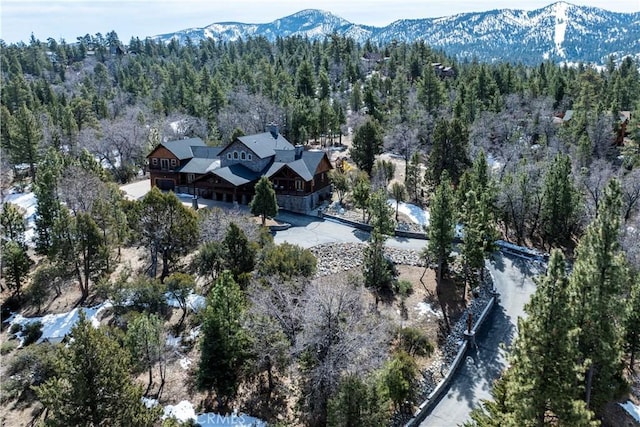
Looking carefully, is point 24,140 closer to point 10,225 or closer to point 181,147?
point 181,147

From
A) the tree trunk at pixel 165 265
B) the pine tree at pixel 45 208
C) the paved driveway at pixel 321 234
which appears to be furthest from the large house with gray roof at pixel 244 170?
the pine tree at pixel 45 208

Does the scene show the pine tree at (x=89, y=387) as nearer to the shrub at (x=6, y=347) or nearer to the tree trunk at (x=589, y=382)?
the shrub at (x=6, y=347)

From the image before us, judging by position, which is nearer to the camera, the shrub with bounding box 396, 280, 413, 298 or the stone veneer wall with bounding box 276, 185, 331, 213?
the shrub with bounding box 396, 280, 413, 298

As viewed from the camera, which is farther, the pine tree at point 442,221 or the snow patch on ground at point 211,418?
the pine tree at point 442,221

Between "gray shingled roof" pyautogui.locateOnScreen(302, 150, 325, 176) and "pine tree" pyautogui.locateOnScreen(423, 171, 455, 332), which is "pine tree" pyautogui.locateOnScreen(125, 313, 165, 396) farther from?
"gray shingled roof" pyautogui.locateOnScreen(302, 150, 325, 176)

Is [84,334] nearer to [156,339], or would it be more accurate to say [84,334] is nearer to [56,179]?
[156,339]

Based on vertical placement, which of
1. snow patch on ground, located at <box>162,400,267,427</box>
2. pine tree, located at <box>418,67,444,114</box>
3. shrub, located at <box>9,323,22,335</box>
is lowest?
snow patch on ground, located at <box>162,400,267,427</box>

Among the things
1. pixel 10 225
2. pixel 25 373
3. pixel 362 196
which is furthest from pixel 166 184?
pixel 25 373

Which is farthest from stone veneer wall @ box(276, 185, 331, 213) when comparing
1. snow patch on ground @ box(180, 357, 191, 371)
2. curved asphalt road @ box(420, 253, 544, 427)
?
snow patch on ground @ box(180, 357, 191, 371)
